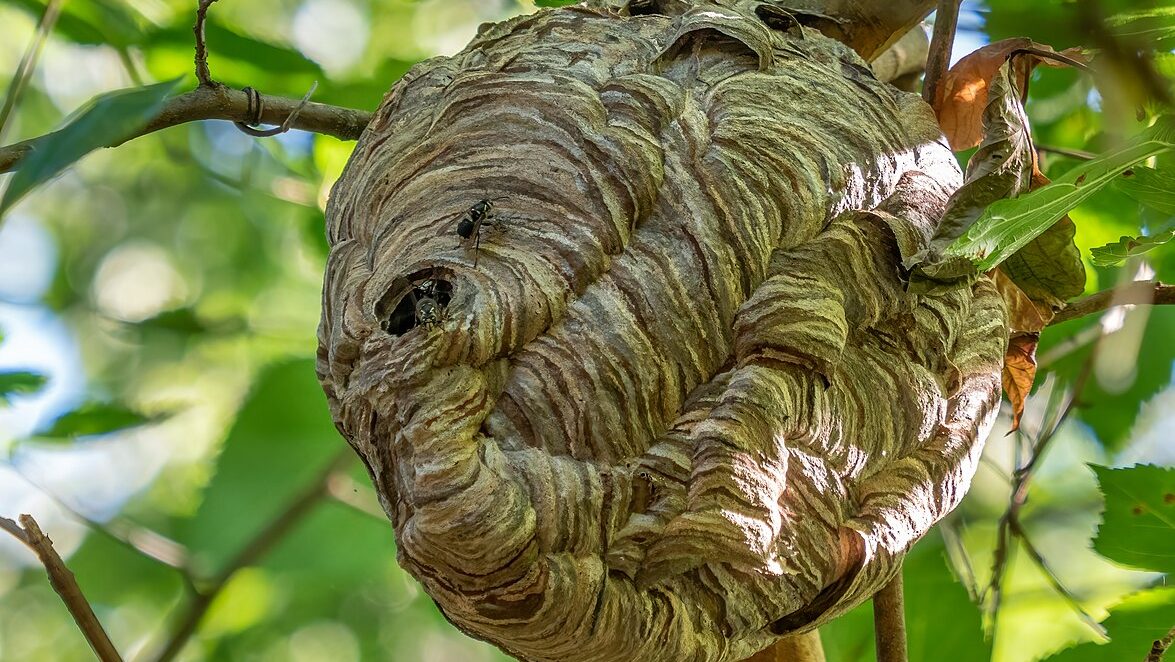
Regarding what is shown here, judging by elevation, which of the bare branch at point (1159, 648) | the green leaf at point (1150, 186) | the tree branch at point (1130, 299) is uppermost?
the tree branch at point (1130, 299)

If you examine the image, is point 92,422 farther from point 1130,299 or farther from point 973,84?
point 1130,299

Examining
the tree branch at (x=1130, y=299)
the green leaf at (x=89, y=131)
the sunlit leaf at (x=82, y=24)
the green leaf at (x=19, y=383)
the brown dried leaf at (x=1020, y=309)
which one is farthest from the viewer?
the sunlit leaf at (x=82, y=24)

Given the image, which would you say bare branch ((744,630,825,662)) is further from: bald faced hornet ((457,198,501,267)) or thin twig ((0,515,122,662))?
thin twig ((0,515,122,662))

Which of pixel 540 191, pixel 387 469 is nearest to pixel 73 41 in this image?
pixel 540 191

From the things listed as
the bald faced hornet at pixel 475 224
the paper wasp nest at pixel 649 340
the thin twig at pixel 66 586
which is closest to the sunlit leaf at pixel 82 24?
the paper wasp nest at pixel 649 340

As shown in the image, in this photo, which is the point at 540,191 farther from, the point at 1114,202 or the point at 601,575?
the point at 1114,202

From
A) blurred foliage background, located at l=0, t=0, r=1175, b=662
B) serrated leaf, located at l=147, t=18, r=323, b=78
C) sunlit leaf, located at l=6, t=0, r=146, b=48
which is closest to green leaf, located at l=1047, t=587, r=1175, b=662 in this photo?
blurred foliage background, located at l=0, t=0, r=1175, b=662

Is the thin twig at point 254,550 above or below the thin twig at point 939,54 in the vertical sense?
below

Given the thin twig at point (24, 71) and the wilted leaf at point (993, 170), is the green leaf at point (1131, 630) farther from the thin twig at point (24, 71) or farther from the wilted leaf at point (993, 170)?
the thin twig at point (24, 71)
